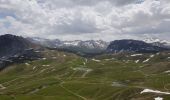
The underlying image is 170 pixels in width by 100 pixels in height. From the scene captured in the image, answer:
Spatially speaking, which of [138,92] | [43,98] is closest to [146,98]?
[138,92]

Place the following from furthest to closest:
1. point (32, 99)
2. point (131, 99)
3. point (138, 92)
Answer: point (32, 99) < point (138, 92) < point (131, 99)

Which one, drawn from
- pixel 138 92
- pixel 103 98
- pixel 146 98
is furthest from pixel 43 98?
pixel 146 98

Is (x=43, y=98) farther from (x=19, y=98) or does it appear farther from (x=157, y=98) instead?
(x=157, y=98)

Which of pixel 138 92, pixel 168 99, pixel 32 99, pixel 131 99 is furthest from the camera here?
pixel 32 99

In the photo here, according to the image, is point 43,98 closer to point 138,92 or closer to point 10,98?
point 10,98

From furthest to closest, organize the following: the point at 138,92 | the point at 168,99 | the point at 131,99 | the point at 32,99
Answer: the point at 32,99, the point at 138,92, the point at 131,99, the point at 168,99

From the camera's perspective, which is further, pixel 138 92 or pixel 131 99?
pixel 138 92

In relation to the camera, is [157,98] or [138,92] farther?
[138,92]

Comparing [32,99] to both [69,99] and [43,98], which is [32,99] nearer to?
[43,98]
